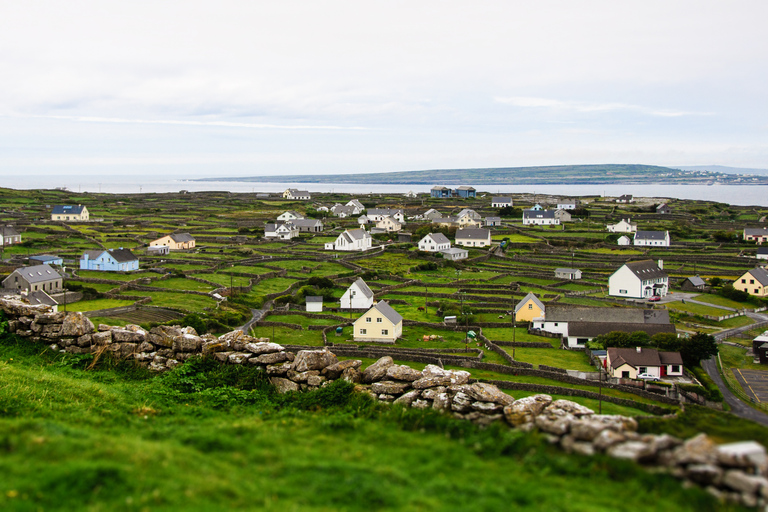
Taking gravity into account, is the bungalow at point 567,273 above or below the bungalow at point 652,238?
below

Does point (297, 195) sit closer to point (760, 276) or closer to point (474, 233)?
point (474, 233)

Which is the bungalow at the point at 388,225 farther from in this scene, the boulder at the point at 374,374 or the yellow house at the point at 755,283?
the boulder at the point at 374,374

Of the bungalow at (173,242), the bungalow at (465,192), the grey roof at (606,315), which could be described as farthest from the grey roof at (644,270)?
the bungalow at (465,192)

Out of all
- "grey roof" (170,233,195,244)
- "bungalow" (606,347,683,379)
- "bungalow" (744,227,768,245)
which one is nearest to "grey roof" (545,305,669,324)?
"bungalow" (606,347,683,379)

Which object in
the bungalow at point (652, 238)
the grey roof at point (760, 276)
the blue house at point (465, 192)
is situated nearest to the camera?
the grey roof at point (760, 276)

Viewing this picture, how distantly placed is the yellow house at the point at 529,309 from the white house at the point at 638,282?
1928 centimetres

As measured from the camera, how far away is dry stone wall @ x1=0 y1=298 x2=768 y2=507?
23.9 feet

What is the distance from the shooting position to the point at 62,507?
640 centimetres

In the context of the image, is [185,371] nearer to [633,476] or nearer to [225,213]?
[633,476]

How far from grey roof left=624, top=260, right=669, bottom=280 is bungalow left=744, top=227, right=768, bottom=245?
39989mm

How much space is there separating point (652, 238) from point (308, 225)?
64447mm

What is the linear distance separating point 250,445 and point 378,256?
2779 inches

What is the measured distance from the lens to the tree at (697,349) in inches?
1329

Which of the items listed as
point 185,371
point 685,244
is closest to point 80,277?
point 185,371
